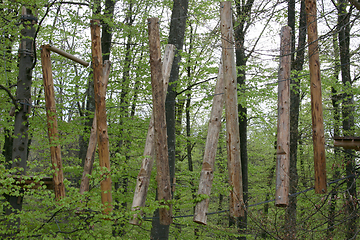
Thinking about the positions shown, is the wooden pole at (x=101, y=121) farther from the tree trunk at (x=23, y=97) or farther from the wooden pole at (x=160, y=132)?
the tree trunk at (x=23, y=97)

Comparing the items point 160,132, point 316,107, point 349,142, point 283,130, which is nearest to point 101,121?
point 160,132

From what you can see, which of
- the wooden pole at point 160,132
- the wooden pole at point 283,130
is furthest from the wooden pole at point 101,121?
the wooden pole at point 283,130

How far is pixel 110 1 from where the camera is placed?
8031 millimetres

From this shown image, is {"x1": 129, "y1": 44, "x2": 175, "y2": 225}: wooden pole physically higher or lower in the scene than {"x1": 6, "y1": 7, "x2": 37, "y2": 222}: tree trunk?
lower

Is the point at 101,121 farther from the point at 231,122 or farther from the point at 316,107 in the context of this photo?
the point at 316,107

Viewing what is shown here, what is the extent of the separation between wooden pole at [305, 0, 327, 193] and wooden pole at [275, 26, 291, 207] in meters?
0.29

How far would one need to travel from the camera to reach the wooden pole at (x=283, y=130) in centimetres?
365

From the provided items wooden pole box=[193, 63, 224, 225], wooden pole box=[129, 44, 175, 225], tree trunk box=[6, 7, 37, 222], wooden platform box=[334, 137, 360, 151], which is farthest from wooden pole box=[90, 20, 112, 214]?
wooden platform box=[334, 137, 360, 151]

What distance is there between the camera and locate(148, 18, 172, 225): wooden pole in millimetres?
3885

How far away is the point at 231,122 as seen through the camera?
12.8 feet

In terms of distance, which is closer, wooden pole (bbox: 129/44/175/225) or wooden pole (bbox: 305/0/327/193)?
wooden pole (bbox: 305/0/327/193)

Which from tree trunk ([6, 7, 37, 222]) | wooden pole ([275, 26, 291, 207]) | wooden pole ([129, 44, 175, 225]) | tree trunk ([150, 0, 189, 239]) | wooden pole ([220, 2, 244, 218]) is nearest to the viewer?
wooden pole ([275, 26, 291, 207])

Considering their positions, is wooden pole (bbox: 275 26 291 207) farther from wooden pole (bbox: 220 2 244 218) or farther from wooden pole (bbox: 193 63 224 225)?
wooden pole (bbox: 193 63 224 225)

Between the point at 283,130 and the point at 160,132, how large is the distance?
5.32ft
